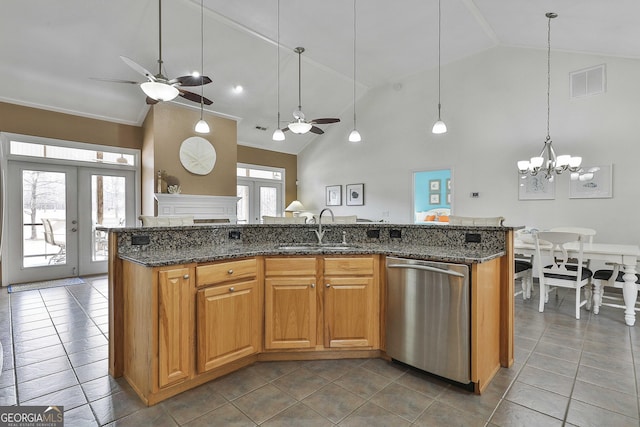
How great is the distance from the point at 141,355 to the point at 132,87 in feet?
15.7

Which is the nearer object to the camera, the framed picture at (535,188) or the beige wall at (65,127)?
the beige wall at (65,127)

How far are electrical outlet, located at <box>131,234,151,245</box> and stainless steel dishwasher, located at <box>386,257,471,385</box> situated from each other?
1797 mm

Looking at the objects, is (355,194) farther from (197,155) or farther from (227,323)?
(227,323)

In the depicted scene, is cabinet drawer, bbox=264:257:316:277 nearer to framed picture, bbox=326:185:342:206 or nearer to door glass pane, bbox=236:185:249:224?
framed picture, bbox=326:185:342:206

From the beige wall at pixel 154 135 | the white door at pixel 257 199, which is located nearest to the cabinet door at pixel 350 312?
the beige wall at pixel 154 135

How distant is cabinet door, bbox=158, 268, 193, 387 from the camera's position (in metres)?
1.94

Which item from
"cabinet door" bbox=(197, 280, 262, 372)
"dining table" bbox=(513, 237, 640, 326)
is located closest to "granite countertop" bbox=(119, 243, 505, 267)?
"cabinet door" bbox=(197, 280, 262, 372)

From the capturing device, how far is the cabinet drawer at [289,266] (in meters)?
2.45

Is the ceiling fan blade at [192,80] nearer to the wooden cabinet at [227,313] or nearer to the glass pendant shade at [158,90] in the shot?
the glass pendant shade at [158,90]

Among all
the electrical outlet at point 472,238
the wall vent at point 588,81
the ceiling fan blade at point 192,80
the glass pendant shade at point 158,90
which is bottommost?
the electrical outlet at point 472,238

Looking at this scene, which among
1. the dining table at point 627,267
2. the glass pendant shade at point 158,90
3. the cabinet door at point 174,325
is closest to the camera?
the cabinet door at point 174,325

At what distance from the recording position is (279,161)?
859 centimetres

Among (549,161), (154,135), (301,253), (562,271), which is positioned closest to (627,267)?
(562,271)

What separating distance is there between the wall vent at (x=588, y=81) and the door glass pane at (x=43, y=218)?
8272mm
